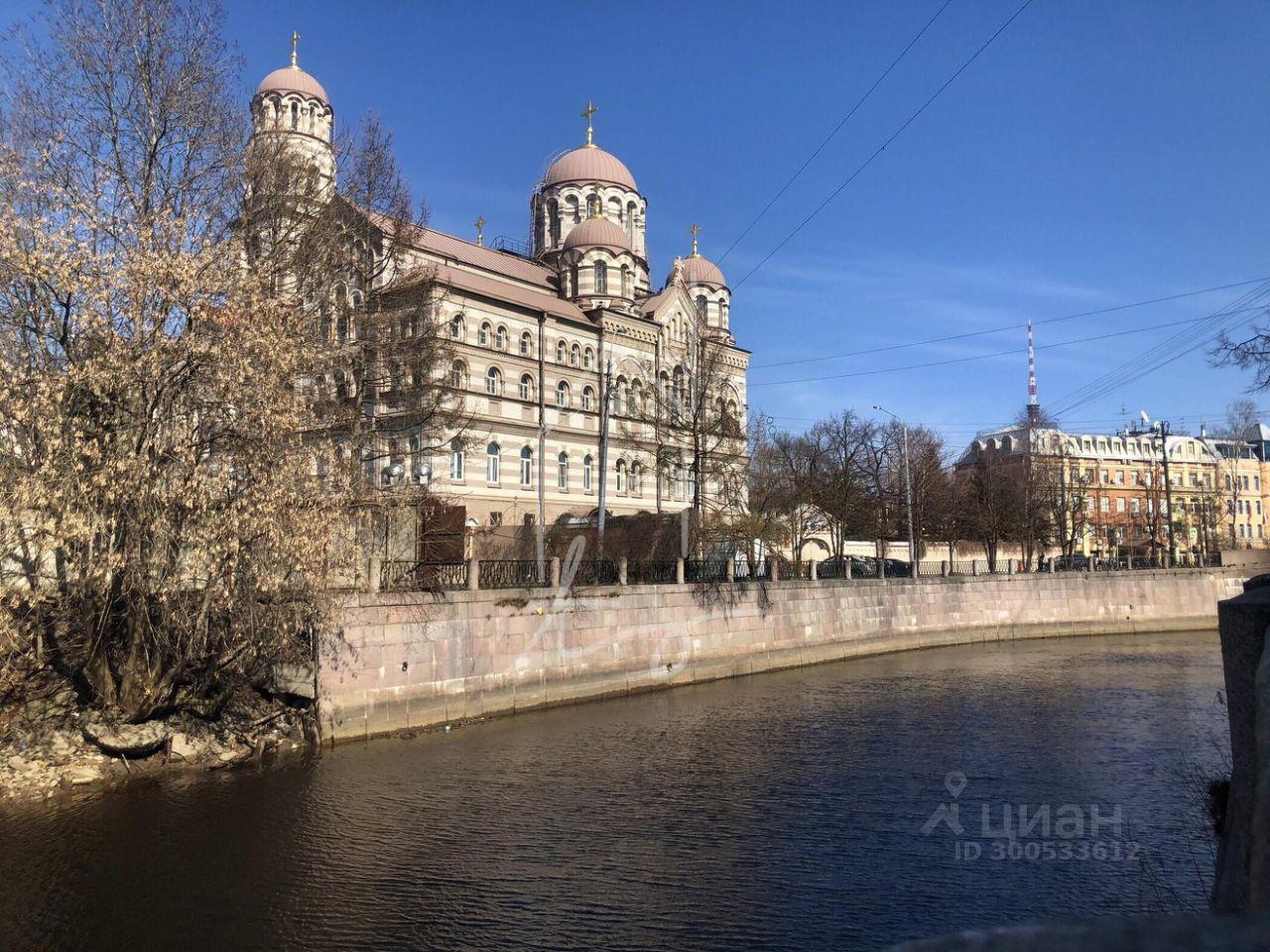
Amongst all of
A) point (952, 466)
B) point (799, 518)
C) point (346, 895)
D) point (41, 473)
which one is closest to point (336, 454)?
point (41, 473)

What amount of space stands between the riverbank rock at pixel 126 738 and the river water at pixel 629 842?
1084 mm

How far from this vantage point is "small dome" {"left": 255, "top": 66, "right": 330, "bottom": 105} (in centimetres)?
4488

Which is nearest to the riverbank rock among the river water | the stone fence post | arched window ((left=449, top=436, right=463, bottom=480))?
the river water

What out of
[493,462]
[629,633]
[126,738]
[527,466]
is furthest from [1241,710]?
[527,466]

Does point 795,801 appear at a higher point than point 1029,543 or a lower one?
lower

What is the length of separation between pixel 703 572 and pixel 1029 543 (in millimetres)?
34667

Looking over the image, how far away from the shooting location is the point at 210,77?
17.6m

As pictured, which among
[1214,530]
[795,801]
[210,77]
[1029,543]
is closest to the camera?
[795,801]

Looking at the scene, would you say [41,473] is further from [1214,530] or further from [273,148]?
[1214,530]

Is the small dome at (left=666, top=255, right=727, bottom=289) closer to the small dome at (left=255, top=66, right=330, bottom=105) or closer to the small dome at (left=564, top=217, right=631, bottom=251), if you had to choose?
the small dome at (left=564, top=217, right=631, bottom=251)

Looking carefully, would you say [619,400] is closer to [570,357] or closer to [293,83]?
[570,357]

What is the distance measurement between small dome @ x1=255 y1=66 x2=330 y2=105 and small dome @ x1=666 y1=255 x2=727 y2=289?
25.7 metres

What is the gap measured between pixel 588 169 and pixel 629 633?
128 ft

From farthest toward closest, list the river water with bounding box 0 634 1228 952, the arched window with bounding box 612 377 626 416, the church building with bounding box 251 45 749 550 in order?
the arched window with bounding box 612 377 626 416, the church building with bounding box 251 45 749 550, the river water with bounding box 0 634 1228 952
